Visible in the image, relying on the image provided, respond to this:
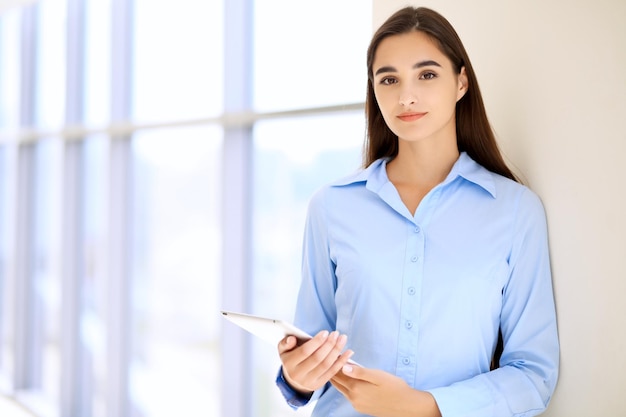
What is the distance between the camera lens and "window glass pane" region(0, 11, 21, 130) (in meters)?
5.92

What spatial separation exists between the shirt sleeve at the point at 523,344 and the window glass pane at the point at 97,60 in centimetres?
381

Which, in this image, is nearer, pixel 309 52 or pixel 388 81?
pixel 388 81

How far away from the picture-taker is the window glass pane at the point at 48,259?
541cm

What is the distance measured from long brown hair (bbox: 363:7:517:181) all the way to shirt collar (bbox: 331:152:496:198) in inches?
1.9

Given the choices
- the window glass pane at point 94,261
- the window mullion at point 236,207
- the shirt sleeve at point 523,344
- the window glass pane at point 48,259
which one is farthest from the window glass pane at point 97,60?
the shirt sleeve at point 523,344

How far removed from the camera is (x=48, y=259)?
5.67m

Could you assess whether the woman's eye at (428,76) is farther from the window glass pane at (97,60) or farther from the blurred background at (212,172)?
the window glass pane at (97,60)

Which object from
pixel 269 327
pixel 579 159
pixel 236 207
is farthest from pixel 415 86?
pixel 236 207

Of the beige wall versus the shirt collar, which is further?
the shirt collar

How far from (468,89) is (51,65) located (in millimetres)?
4672

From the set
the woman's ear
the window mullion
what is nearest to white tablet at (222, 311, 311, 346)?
the woman's ear

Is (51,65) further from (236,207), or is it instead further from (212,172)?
(236,207)

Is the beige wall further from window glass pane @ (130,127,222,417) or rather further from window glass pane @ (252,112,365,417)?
window glass pane @ (130,127,222,417)

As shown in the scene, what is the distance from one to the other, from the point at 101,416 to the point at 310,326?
358cm
